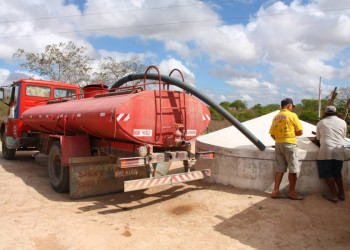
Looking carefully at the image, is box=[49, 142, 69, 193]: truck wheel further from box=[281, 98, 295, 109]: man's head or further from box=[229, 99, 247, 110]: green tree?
box=[229, 99, 247, 110]: green tree

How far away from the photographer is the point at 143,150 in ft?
17.1

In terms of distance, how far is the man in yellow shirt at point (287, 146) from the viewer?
5.39 meters

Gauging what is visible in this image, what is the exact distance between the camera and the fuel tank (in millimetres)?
5133

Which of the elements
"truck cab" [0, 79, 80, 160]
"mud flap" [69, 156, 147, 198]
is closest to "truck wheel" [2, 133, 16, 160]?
"truck cab" [0, 79, 80, 160]

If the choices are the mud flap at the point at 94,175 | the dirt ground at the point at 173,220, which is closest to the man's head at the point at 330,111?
the dirt ground at the point at 173,220

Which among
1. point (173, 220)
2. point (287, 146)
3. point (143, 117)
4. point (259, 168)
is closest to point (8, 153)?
point (143, 117)

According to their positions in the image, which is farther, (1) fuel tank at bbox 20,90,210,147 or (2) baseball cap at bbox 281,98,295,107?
(2) baseball cap at bbox 281,98,295,107

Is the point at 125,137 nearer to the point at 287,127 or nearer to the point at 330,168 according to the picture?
the point at 287,127

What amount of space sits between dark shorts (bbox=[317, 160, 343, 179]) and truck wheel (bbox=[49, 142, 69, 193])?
5253 millimetres

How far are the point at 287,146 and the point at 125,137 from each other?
299 centimetres

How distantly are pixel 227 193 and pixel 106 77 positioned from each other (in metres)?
21.5

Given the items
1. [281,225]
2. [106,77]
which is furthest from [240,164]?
[106,77]

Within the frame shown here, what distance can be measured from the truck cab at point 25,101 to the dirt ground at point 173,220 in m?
3.23

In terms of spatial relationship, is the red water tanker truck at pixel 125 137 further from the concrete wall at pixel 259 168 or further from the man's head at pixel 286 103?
the man's head at pixel 286 103
